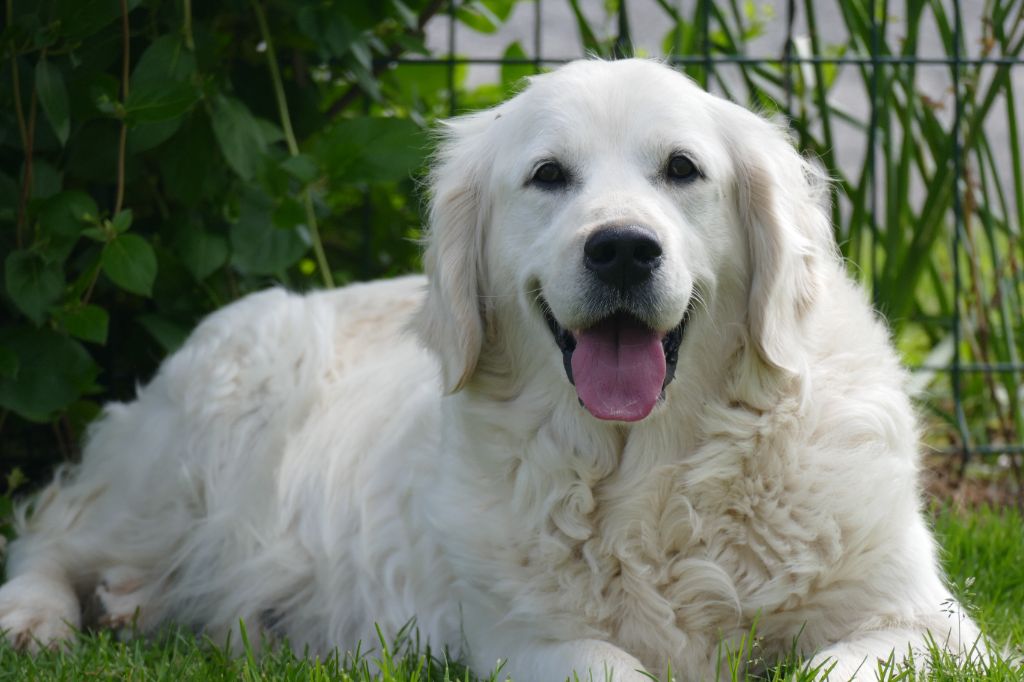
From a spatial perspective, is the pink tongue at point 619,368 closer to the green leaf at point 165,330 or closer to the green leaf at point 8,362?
the green leaf at point 8,362

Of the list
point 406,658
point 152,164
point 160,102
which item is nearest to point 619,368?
point 406,658

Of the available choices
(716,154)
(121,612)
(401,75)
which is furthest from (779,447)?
(401,75)

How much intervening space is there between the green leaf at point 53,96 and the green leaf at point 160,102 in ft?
0.49

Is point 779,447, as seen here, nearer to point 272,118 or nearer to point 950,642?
point 950,642

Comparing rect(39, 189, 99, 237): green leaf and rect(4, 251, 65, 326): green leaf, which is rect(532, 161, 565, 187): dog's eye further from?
rect(4, 251, 65, 326): green leaf

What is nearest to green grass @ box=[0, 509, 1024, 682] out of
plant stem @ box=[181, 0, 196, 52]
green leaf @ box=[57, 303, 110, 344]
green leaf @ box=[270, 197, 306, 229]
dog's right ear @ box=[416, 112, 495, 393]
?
dog's right ear @ box=[416, 112, 495, 393]

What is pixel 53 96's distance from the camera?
314 cm

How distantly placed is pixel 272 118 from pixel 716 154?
5.89 ft

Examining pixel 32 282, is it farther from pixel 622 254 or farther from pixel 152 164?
pixel 622 254

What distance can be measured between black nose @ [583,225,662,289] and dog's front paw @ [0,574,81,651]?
1538 mm

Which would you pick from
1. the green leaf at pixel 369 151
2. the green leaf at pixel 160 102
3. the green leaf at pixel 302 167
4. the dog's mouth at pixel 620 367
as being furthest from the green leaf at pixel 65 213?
the dog's mouth at pixel 620 367

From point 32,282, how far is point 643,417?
5.60ft

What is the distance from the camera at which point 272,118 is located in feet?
13.0

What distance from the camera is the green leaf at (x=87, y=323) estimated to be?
3.22m
